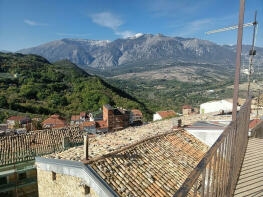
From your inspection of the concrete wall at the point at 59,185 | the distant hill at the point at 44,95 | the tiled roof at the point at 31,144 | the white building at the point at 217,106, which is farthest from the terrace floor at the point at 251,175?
the distant hill at the point at 44,95

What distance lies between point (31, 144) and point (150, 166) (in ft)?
31.1

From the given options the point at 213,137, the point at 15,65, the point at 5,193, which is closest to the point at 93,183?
the point at 213,137

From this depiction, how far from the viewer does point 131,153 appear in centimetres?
710

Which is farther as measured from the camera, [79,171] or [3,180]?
[3,180]

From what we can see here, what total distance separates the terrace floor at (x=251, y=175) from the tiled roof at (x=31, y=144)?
36.7ft

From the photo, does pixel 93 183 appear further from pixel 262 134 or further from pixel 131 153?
pixel 262 134

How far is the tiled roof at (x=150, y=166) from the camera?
5.51 meters

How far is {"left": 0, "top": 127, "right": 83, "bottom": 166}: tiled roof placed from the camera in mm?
11641

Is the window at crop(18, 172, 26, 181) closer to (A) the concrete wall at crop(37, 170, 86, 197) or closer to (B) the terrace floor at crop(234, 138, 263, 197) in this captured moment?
(A) the concrete wall at crop(37, 170, 86, 197)

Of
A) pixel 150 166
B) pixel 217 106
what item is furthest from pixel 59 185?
pixel 217 106

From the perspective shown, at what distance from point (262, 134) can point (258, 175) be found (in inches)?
146

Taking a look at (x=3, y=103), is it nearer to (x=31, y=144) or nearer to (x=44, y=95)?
(x=44, y=95)

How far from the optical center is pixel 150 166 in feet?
A: 21.8

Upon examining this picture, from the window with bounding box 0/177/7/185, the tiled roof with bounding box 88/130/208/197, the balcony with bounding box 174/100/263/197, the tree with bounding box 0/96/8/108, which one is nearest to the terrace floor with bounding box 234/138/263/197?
the balcony with bounding box 174/100/263/197
